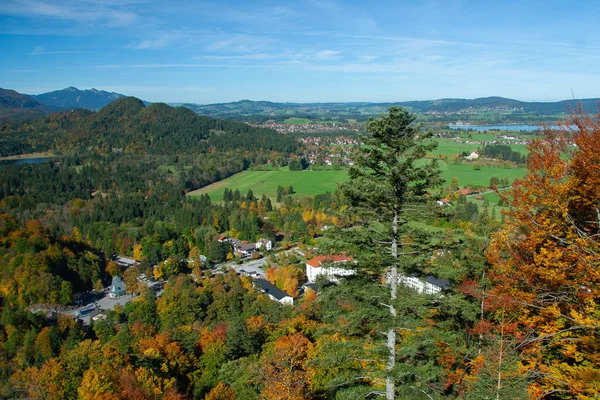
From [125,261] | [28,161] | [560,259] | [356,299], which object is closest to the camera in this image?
[560,259]

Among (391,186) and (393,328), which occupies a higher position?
(391,186)

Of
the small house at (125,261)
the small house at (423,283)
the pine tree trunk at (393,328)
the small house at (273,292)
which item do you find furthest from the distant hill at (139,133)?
the pine tree trunk at (393,328)

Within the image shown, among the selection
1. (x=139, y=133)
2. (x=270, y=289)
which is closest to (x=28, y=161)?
(x=139, y=133)

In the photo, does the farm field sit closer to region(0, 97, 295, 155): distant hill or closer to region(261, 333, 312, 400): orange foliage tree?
region(0, 97, 295, 155): distant hill

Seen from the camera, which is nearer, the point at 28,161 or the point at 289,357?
the point at 289,357

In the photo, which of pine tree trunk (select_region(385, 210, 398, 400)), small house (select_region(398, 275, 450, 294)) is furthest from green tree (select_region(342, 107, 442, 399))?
small house (select_region(398, 275, 450, 294))

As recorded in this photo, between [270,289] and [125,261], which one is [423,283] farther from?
[125,261]
